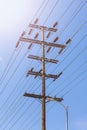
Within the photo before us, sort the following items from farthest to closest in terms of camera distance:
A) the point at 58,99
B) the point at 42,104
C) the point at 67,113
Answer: the point at 67,113 → the point at 58,99 → the point at 42,104

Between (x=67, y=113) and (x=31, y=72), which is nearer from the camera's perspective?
(x=31, y=72)

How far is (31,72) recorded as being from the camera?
96.1 ft

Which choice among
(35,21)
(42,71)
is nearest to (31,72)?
(42,71)

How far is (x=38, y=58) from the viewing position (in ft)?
94.7

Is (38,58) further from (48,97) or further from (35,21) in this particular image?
(35,21)

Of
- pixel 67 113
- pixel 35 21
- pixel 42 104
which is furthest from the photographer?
pixel 67 113

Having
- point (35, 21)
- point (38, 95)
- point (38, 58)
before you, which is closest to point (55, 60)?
point (38, 58)

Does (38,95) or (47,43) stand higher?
(47,43)

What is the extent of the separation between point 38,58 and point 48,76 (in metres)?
1.54

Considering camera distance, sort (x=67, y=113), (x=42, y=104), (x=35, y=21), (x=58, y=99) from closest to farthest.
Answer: (x=35, y=21) → (x=42, y=104) → (x=58, y=99) → (x=67, y=113)

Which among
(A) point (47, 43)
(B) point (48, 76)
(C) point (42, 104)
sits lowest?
(C) point (42, 104)

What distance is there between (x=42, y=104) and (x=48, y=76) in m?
2.54

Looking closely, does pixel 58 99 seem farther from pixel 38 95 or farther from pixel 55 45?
pixel 55 45

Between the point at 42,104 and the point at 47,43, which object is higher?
the point at 47,43
